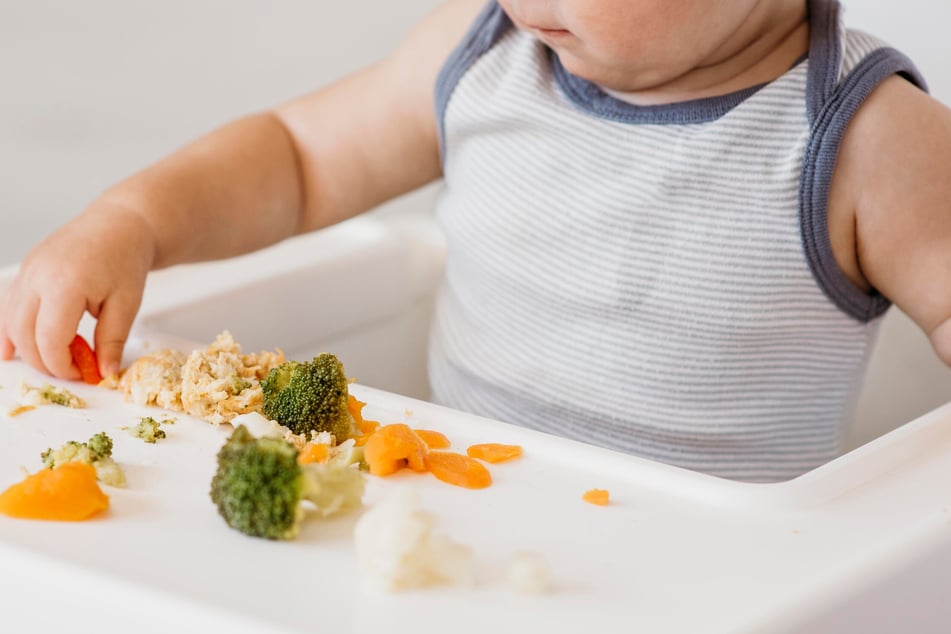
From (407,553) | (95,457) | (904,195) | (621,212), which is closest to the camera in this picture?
(407,553)

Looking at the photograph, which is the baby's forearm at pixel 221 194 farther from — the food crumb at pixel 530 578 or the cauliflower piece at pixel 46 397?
the food crumb at pixel 530 578

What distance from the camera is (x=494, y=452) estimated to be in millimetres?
637

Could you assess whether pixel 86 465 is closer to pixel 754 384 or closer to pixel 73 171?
pixel 754 384

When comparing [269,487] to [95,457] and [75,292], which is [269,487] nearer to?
[95,457]

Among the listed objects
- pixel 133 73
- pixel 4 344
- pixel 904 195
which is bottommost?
pixel 133 73

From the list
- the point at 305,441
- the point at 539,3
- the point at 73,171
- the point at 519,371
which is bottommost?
the point at 73,171

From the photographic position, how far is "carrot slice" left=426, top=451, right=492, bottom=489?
605mm

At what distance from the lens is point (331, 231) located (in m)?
1.09

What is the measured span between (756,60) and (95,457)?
0.55m

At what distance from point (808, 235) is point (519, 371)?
0.26m

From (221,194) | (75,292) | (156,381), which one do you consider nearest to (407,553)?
(156,381)

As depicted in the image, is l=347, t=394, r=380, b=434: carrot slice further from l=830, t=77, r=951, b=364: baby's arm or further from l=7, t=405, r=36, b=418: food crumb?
l=830, t=77, r=951, b=364: baby's arm

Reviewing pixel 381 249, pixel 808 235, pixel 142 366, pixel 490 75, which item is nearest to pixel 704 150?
pixel 808 235

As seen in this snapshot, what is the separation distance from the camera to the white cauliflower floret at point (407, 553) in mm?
493
